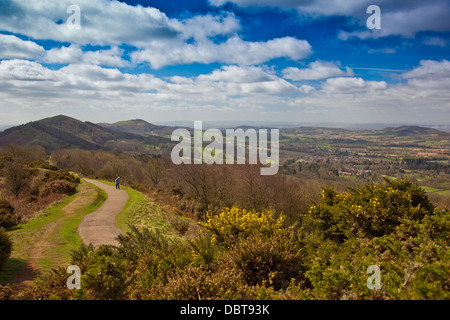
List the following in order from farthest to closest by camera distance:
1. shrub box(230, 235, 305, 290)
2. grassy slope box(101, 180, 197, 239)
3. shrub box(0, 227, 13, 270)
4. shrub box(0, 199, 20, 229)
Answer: grassy slope box(101, 180, 197, 239), shrub box(0, 199, 20, 229), shrub box(0, 227, 13, 270), shrub box(230, 235, 305, 290)

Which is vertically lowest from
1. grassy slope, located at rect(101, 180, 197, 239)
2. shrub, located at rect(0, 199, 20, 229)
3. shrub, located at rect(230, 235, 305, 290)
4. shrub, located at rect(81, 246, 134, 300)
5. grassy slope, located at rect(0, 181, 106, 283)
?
grassy slope, located at rect(101, 180, 197, 239)

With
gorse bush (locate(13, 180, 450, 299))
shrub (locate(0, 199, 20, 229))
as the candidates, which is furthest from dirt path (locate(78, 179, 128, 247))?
gorse bush (locate(13, 180, 450, 299))

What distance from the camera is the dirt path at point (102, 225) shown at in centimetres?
1252

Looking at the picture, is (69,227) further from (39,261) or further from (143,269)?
(143,269)

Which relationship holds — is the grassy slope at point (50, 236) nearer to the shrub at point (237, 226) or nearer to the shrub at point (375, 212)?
the shrub at point (237, 226)

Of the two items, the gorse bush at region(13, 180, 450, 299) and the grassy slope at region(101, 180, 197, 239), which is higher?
the gorse bush at region(13, 180, 450, 299)

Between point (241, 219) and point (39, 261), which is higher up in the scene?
point (241, 219)

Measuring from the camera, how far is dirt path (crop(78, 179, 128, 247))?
12.5m

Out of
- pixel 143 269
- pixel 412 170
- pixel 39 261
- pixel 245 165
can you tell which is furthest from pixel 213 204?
pixel 412 170

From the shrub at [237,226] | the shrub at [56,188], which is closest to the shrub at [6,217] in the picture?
the shrub at [56,188]

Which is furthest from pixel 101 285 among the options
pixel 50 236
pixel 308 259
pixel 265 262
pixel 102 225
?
pixel 102 225

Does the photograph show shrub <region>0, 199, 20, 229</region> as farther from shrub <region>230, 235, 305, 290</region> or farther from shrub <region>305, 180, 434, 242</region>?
shrub <region>305, 180, 434, 242</region>
